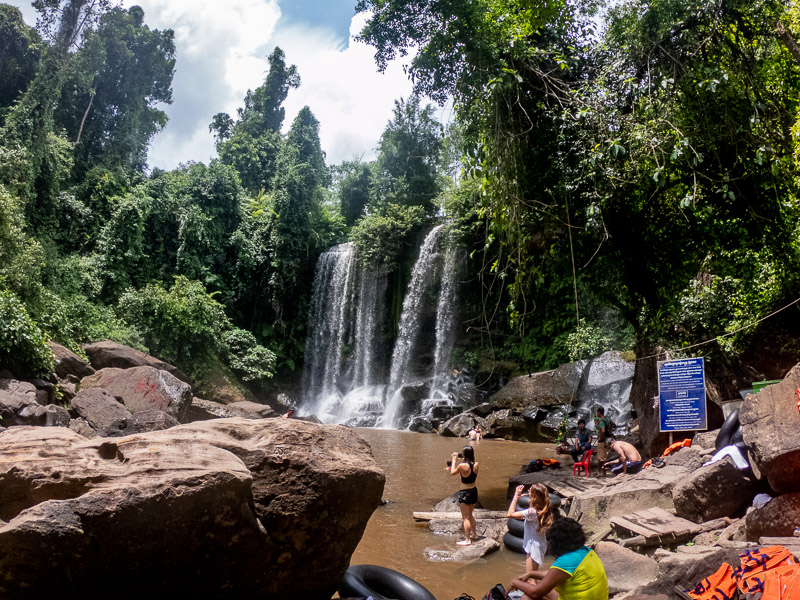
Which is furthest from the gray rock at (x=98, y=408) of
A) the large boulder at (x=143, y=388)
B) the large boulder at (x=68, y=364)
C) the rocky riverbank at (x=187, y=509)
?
the rocky riverbank at (x=187, y=509)

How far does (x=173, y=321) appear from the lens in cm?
2056

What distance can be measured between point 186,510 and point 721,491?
475 cm

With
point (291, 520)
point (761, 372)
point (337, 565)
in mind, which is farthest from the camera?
point (761, 372)

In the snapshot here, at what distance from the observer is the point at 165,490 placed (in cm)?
299

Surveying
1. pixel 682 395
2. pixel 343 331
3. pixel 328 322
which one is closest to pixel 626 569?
pixel 682 395

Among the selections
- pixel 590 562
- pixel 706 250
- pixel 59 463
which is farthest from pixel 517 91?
pixel 59 463

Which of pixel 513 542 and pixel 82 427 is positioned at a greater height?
pixel 82 427

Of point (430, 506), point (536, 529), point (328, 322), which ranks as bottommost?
point (430, 506)

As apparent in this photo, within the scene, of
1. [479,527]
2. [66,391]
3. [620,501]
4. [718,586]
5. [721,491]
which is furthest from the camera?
[66,391]

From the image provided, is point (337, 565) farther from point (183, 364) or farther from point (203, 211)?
point (203, 211)

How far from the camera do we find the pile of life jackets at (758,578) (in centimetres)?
306

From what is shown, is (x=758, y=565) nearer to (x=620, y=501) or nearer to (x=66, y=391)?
(x=620, y=501)

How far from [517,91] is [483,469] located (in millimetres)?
7565

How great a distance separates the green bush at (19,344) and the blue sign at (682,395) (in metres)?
12.2
